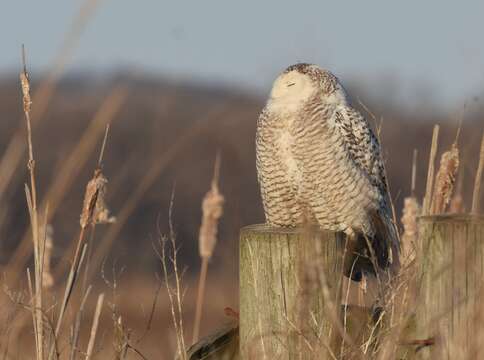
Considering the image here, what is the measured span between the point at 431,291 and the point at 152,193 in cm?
2035

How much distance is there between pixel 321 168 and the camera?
4.22 meters

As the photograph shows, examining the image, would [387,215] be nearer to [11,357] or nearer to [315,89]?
[315,89]

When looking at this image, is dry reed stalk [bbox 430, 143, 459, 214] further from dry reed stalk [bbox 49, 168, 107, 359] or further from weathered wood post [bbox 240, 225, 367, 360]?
dry reed stalk [bbox 49, 168, 107, 359]

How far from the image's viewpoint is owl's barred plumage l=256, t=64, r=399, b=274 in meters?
4.18

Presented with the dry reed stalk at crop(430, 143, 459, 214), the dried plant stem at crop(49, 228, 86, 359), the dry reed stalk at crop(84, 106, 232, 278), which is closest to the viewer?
the dry reed stalk at crop(84, 106, 232, 278)

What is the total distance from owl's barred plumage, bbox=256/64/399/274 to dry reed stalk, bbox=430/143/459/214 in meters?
0.75

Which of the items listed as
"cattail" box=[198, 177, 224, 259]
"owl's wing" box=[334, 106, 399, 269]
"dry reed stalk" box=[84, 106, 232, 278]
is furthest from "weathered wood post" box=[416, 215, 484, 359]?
"owl's wing" box=[334, 106, 399, 269]

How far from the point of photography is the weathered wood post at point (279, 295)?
8.21 ft

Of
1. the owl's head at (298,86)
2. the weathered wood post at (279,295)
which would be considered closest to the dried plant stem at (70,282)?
the weathered wood post at (279,295)

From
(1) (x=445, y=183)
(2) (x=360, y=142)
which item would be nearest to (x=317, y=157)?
(2) (x=360, y=142)

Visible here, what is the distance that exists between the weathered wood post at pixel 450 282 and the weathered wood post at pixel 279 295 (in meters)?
0.21

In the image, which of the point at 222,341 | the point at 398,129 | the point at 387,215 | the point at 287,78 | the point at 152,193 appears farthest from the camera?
the point at 398,129

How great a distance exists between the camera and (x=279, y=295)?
99.9 inches

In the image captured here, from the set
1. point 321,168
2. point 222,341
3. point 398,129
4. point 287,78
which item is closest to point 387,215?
point 321,168
